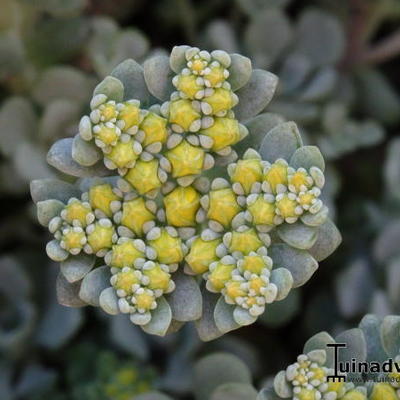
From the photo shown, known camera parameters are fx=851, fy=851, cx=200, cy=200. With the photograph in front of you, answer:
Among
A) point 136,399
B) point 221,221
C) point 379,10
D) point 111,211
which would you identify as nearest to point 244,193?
point 221,221

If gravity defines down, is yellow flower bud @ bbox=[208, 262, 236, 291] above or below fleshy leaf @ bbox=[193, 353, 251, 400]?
above

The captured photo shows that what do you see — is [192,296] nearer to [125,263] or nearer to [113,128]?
[125,263]

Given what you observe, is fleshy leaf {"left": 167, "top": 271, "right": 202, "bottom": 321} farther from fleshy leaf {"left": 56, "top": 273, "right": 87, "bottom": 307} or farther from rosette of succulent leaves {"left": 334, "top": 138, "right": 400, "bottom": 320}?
rosette of succulent leaves {"left": 334, "top": 138, "right": 400, "bottom": 320}

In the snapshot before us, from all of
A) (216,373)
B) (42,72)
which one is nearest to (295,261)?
(216,373)

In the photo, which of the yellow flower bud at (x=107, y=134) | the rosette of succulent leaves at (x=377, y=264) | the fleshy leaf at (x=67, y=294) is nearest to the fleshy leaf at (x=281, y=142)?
the yellow flower bud at (x=107, y=134)

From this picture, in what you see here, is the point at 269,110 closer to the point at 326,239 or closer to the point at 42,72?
the point at 42,72

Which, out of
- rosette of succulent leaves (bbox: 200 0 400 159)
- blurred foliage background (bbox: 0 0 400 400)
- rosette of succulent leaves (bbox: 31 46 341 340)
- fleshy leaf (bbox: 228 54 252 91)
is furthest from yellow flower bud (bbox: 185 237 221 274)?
rosette of succulent leaves (bbox: 200 0 400 159)

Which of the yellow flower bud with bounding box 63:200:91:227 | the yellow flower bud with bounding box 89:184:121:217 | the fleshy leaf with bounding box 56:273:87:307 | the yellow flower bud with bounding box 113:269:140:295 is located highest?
the yellow flower bud with bounding box 89:184:121:217
